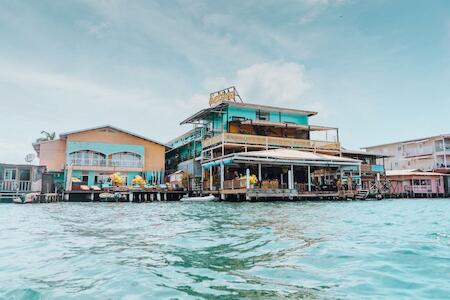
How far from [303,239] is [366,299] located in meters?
3.11

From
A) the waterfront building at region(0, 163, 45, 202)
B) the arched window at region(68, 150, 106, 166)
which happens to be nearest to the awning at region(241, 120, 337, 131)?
the arched window at region(68, 150, 106, 166)

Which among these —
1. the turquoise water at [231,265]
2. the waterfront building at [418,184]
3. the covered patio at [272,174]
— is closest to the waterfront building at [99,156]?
the covered patio at [272,174]

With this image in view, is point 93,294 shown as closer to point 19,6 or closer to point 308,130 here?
point 19,6

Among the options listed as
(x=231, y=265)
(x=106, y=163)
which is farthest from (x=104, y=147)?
(x=231, y=265)

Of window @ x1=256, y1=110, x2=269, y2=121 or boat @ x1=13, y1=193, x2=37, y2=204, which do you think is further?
window @ x1=256, y1=110, x2=269, y2=121

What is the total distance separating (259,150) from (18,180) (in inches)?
695

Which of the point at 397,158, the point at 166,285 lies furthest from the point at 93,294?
the point at 397,158

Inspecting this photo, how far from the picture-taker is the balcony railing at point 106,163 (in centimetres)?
3106

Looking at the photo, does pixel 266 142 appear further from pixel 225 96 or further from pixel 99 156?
pixel 99 156

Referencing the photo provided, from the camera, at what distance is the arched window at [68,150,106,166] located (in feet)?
102

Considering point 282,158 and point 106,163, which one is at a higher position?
point 106,163

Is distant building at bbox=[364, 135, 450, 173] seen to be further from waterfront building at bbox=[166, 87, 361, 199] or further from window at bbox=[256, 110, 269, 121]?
window at bbox=[256, 110, 269, 121]

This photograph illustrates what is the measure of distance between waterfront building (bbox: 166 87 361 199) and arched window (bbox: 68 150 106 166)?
744cm

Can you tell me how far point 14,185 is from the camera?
25.0 m
